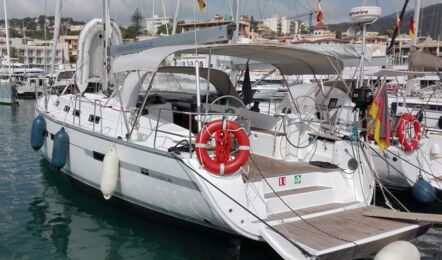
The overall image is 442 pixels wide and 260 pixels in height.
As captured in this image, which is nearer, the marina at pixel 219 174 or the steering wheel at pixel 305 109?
the marina at pixel 219 174

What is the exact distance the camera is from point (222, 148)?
6.04m

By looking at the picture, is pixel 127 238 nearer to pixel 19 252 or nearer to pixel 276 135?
pixel 19 252

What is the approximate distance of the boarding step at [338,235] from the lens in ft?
17.6

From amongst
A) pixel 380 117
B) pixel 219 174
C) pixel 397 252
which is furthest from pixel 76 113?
pixel 397 252

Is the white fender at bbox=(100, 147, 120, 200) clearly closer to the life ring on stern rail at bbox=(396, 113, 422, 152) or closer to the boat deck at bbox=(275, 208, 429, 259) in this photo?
the boat deck at bbox=(275, 208, 429, 259)

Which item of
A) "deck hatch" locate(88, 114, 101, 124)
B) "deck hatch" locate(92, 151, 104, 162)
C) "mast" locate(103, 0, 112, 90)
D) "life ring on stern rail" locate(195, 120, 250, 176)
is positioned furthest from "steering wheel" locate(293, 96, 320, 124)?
"mast" locate(103, 0, 112, 90)

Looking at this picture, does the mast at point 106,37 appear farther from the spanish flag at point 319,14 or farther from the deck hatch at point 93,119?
the spanish flag at point 319,14

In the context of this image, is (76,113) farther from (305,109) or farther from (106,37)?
(305,109)

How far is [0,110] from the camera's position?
29.2m

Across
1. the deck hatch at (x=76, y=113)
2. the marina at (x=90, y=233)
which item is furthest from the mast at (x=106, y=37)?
the marina at (x=90, y=233)

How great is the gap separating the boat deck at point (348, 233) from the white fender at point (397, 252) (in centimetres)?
22

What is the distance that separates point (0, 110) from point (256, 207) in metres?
Result: 27.4

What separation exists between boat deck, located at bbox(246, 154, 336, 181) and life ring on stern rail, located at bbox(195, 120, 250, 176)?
49cm

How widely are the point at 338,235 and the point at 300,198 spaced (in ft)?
3.51
